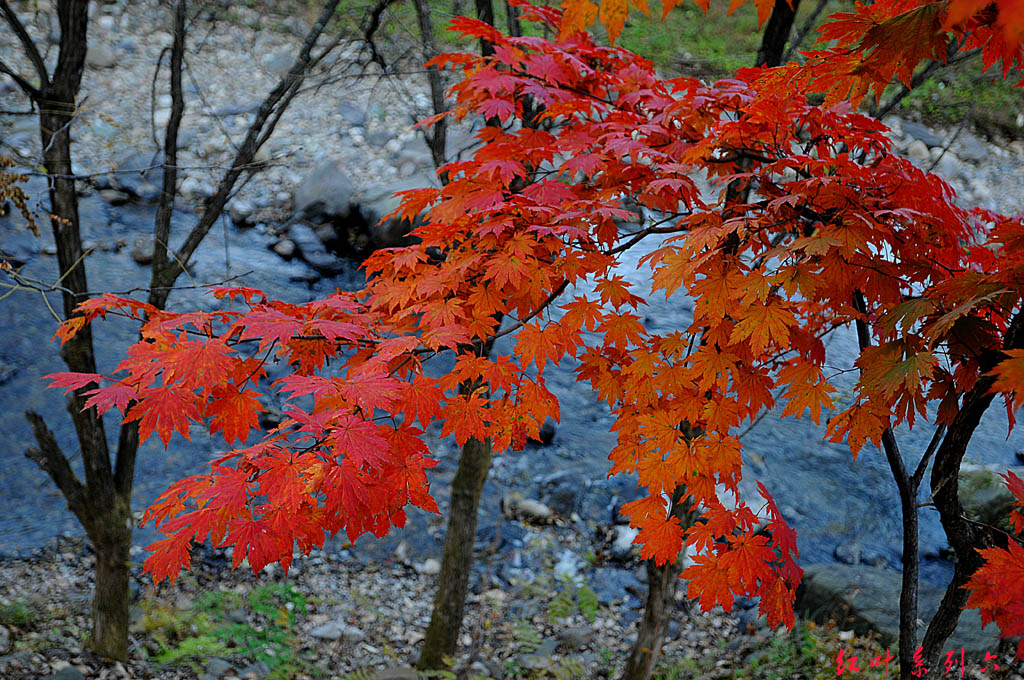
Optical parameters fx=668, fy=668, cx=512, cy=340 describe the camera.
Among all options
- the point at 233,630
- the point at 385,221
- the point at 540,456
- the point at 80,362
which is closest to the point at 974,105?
the point at 385,221

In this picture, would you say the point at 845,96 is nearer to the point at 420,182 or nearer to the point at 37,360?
the point at 37,360

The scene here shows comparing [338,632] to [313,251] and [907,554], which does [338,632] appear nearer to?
[907,554]


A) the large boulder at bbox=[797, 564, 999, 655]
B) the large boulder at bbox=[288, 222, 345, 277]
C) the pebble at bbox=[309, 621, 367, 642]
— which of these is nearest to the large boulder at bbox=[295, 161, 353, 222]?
the large boulder at bbox=[288, 222, 345, 277]

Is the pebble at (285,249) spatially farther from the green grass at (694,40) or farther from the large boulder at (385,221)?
the green grass at (694,40)

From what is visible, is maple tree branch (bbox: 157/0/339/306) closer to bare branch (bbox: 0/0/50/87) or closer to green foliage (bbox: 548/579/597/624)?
bare branch (bbox: 0/0/50/87)

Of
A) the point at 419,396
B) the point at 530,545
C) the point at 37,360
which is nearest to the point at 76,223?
the point at 419,396

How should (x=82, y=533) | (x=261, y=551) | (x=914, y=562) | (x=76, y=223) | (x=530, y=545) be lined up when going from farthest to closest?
(x=530, y=545) < (x=82, y=533) < (x=76, y=223) < (x=914, y=562) < (x=261, y=551)

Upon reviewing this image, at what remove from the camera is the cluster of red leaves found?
133 cm

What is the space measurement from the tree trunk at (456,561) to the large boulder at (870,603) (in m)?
1.84

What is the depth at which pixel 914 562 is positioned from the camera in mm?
1905

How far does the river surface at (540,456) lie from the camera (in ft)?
13.7

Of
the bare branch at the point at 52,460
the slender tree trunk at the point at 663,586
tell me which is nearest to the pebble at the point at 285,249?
the bare branch at the point at 52,460

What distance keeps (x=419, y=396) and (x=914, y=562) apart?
1501 mm

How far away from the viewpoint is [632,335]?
1767 mm
